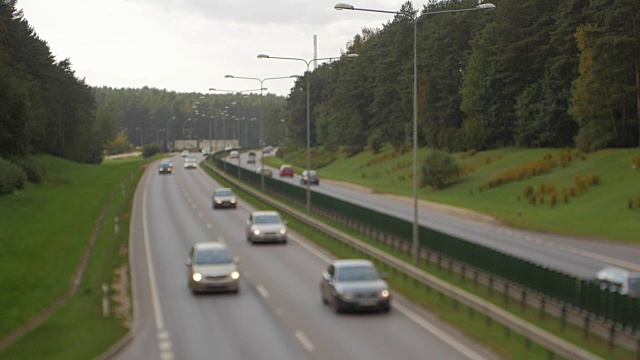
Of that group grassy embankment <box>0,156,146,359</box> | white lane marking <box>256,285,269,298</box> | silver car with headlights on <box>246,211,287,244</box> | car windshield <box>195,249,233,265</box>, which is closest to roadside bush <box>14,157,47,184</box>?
grassy embankment <box>0,156,146,359</box>

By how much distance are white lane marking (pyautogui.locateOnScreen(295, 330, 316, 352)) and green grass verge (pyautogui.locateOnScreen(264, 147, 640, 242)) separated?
25459mm

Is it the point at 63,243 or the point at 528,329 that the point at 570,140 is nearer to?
the point at 63,243

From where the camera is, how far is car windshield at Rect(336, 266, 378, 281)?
79.9 ft

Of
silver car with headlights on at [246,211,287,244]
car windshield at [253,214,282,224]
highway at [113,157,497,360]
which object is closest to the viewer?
highway at [113,157,497,360]

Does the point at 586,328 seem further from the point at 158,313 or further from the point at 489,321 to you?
the point at 158,313

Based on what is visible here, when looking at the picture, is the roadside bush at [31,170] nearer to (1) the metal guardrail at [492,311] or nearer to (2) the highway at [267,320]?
(2) the highway at [267,320]

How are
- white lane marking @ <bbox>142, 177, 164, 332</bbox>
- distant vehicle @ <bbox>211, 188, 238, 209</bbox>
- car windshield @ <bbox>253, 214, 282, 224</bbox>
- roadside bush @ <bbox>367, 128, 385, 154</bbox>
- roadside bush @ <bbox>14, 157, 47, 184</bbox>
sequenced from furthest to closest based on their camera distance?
roadside bush @ <bbox>367, 128, 385, 154</bbox>, roadside bush @ <bbox>14, 157, 47, 184</bbox>, distant vehicle @ <bbox>211, 188, 238, 209</bbox>, car windshield @ <bbox>253, 214, 282, 224</bbox>, white lane marking @ <bbox>142, 177, 164, 332</bbox>

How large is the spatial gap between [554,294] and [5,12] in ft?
241

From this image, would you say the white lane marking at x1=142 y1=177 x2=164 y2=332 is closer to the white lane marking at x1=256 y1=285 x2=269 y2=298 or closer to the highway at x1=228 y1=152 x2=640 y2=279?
the white lane marking at x1=256 y1=285 x2=269 y2=298

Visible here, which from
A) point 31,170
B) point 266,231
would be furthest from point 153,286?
point 31,170

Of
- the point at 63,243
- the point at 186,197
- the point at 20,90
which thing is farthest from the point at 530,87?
the point at 63,243

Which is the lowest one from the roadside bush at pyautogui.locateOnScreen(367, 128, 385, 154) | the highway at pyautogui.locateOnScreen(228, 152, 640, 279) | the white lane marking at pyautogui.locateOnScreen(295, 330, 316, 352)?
the highway at pyautogui.locateOnScreen(228, 152, 640, 279)

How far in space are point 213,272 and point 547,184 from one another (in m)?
43.2

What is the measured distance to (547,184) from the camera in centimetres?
6562
